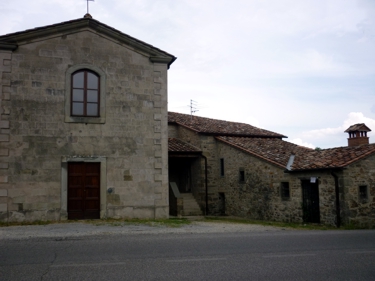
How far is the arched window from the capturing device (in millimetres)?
15172

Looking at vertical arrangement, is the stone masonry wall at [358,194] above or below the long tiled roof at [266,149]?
below

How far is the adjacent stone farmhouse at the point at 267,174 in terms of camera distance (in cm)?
1602

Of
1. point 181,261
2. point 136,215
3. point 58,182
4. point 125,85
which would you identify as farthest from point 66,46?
point 181,261

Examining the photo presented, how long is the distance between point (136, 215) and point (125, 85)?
5345 mm

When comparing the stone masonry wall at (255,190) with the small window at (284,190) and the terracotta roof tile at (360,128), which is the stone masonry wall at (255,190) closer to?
the small window at (284,190)

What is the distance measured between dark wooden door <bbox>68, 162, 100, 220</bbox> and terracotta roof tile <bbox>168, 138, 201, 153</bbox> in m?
6.42

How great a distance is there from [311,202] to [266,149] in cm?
476

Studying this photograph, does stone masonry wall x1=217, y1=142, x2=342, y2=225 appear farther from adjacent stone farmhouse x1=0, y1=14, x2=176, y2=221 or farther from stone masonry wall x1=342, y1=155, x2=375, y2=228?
adjacent stone farmhouse x1=0, y1=14, x2=176, y2=221

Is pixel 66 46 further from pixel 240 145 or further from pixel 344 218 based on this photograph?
pixel 344 218

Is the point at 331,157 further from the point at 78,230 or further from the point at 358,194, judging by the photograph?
the point at 78,230

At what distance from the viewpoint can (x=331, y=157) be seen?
57.0ft

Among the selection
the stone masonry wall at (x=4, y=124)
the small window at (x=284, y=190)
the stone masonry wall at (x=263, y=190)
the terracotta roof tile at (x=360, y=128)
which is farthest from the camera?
the terracotta roof tile at (x=360, y=128)

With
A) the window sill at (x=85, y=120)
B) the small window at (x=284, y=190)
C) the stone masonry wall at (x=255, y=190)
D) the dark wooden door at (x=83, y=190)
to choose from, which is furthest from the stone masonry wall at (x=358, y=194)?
the window sill at (x=85, y=120)

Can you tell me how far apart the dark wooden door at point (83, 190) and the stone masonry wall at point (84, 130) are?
39 centimetres
